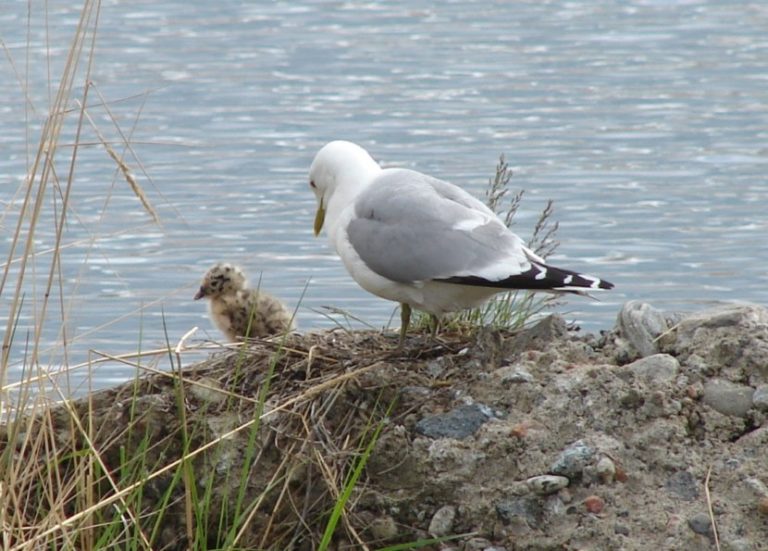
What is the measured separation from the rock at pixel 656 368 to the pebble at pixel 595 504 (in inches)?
21.7

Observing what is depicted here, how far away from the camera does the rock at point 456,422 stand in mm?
5414

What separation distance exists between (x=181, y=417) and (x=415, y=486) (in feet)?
2.71

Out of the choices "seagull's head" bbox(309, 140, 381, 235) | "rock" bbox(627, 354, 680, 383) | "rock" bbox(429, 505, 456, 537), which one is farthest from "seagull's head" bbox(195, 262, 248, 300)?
"rock" bbox(429, 505, 456, 537)

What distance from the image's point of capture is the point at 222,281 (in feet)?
25.7

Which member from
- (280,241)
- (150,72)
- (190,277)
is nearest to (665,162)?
(280,241)

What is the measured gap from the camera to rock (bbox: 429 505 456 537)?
5180mm

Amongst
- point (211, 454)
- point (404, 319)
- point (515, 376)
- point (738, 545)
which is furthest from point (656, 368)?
point (211, 454)

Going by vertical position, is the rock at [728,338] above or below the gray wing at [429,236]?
below

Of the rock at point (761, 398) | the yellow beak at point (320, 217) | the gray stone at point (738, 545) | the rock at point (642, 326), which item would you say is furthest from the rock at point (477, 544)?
the yellow beak at point (320, 217)

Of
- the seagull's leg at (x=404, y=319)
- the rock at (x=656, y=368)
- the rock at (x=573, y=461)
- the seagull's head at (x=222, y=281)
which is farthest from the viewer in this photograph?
the seagull's head at (x=222, y=281)

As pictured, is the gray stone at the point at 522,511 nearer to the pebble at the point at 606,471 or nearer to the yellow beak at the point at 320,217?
the pebble at the point at 606,471

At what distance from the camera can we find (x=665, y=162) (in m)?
13.8

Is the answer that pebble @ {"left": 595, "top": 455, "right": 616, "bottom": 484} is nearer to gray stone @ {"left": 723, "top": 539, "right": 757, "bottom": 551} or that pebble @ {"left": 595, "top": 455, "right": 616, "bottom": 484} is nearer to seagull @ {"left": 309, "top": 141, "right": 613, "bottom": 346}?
gray stone @ {"left": 723, "top": 539, "right": 757, "bottom": 551}

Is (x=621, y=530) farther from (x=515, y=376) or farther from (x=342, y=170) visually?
(x=342, y=170)
